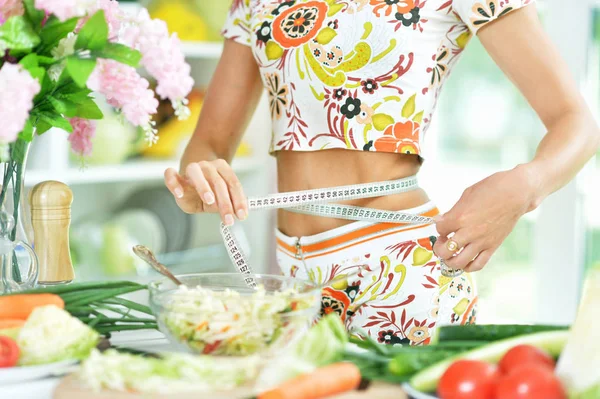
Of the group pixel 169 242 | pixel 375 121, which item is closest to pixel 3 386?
pixel 375 121

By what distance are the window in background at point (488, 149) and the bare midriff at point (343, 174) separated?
2163mm

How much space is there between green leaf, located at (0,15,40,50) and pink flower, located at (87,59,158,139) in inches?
4.4

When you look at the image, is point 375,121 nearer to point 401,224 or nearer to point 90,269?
point 401,224

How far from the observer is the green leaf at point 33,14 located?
1.24 meters

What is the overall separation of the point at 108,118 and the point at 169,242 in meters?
0.70

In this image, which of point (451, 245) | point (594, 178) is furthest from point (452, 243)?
point (594, 178)

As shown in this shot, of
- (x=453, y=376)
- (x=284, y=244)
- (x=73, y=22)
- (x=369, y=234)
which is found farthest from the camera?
(x=284, y=244)

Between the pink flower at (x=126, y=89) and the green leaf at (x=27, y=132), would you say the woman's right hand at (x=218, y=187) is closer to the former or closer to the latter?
the pink flower at (x=126, y=89)

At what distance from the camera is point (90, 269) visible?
11.2ft

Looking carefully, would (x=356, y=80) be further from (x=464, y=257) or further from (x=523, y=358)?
(x=523, y=358)

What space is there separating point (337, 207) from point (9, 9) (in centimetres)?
79

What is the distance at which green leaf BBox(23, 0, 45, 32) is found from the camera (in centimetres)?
124

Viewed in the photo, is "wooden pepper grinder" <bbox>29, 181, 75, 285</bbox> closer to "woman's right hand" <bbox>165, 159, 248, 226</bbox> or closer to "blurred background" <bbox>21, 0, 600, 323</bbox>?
"woman's right hand" <bbox>165, 159, 248, 226</bbox>

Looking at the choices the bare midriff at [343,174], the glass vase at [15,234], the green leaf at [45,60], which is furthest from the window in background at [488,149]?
the green leaf at [45,60]
